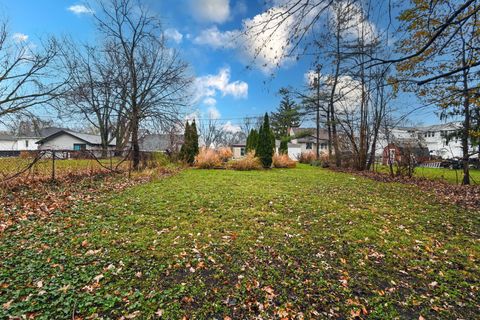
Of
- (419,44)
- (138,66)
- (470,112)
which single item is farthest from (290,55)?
(138,66)

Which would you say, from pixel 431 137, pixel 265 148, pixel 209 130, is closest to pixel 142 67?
pixel 265 148

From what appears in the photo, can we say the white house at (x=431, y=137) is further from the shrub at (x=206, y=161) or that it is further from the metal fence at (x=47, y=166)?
the metal fence at (x=47, y=166)

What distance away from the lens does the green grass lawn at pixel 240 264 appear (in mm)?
1978

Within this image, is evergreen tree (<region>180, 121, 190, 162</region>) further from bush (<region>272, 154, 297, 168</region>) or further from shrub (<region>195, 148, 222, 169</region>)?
→ bush (<region>272, 154, 297, 168</region>)

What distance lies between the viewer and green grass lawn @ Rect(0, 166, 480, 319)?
1978 millimetres

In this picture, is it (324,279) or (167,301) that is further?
(324,279)

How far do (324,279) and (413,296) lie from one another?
821mm

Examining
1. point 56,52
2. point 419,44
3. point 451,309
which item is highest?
point 56,52

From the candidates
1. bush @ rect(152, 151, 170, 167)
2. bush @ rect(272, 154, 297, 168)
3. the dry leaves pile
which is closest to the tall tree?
the dry leaves pile

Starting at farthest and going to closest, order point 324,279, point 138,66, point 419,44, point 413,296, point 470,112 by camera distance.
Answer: point 138,66 → point 470,112 → point 419,44 → point 324,279 → point 413,296

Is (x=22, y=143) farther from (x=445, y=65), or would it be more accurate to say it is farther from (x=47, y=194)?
(x=445, y=65)

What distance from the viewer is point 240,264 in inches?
105

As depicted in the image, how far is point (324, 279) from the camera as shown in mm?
2410

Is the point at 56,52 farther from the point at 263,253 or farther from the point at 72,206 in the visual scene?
the point at 263,253
